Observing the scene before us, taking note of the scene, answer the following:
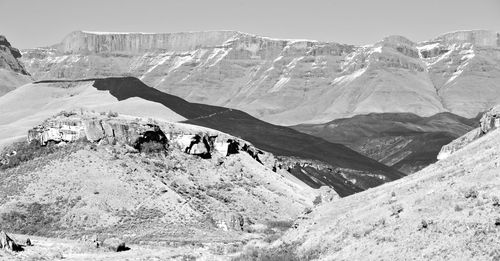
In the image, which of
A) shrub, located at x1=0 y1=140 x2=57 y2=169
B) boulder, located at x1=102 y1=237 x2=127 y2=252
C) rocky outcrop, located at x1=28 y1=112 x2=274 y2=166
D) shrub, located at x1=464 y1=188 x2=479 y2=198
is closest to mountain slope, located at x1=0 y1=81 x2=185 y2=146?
shrub, located at x1=0 y1=140 x2=57 y2=169

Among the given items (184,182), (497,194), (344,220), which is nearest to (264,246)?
(344,220)

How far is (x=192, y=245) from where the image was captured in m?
70.8

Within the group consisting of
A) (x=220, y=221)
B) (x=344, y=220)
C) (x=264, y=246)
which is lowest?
(x=220, y=221)

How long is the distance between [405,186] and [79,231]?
34.3 meters

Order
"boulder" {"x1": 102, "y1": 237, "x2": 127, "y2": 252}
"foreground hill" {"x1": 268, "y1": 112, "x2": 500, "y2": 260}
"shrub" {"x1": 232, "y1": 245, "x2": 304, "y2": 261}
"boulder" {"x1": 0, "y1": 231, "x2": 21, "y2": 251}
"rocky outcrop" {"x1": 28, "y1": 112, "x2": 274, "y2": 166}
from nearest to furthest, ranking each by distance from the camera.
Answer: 1. "foreground hill" {"x1": 268, "y1": 112, "x2": 500, "y2": 260}
2. "shrub" {"x1": 232, "y1": 245, "x2": 304, "y2": 261}
3. "boulder" {"x1": 0, "y1": 231, "x2": 21, "y2": 251}
4. "boulder" {"x1": 102, "y1": 237, "x2": 127, "y2": 252}
5. "rocky outcrop" {"x1": 28, "y1": 112, "x2": 274, "y2": 166}

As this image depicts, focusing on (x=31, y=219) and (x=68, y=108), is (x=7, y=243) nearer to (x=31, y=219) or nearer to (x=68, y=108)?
(x=31, y=219)

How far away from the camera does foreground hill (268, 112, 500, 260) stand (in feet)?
124

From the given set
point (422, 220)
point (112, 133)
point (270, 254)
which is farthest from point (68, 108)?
point (422, 220)

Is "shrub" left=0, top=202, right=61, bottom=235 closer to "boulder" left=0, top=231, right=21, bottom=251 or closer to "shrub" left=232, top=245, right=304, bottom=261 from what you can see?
"boulder" left=0, top=231, right=21, bottom=251

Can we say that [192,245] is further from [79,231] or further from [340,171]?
[340,171]

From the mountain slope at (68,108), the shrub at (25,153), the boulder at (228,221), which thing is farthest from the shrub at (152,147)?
the mountain slope at (68,108)

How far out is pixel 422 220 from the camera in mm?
41250

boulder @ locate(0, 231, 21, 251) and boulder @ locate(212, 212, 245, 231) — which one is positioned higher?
boulder @ locate(0, 231, 21, 251)

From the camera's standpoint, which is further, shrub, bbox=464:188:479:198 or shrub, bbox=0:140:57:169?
shrub, bbox=0:140:57:169
